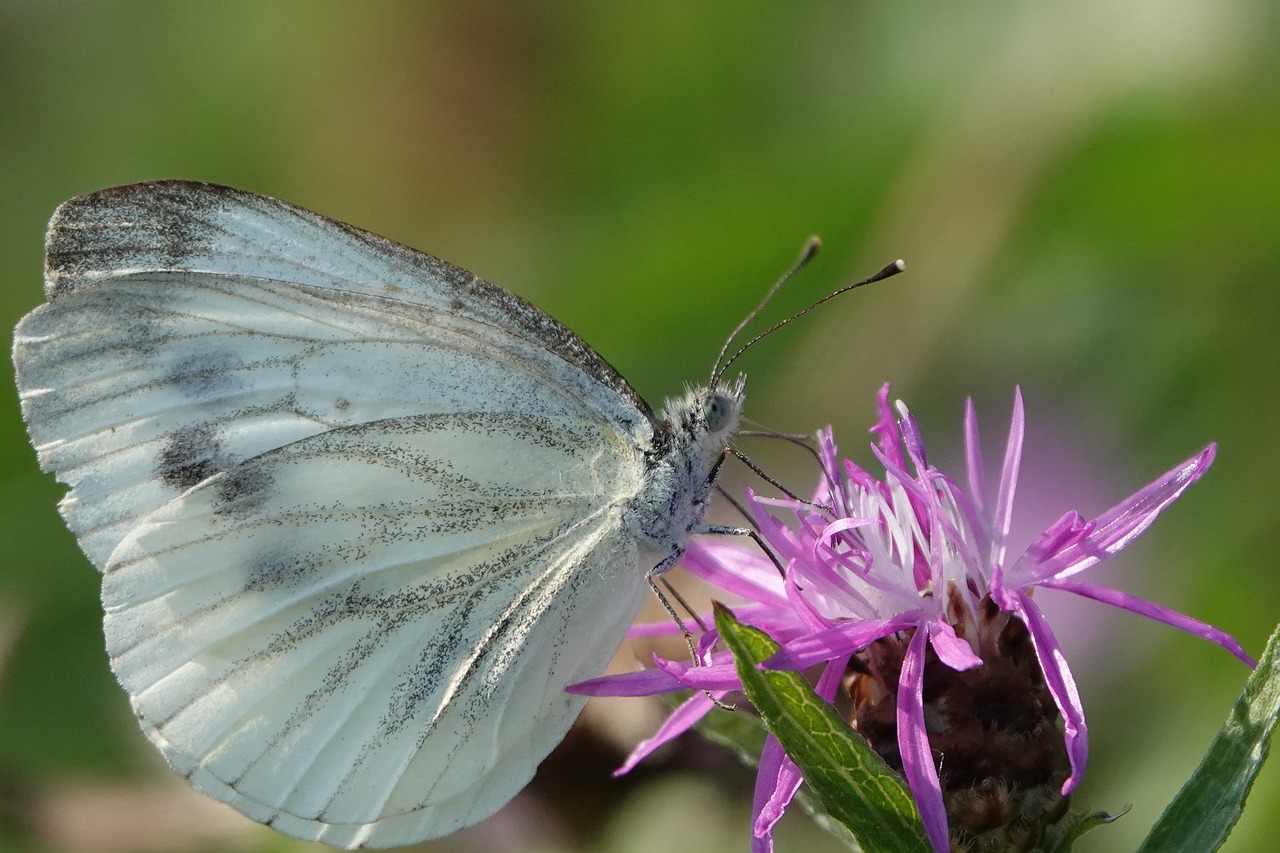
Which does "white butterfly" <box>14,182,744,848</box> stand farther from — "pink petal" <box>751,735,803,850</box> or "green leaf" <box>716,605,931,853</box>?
"green leaf" <box>716,605,931,853</box>

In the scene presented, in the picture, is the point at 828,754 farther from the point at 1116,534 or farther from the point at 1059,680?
the point at 1116,534

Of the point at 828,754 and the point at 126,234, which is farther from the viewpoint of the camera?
the point at 126,234

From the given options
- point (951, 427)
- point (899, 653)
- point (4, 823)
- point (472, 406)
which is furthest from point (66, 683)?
point (899, 653)

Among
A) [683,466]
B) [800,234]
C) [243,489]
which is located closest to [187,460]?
[243,489]

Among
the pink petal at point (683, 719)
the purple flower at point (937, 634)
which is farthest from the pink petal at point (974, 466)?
the pink petal at point (683, 719)

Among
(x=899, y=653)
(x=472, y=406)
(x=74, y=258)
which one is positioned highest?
(x=74, y=258)

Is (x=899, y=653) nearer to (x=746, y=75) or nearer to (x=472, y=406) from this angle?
(x=472, y=406)
